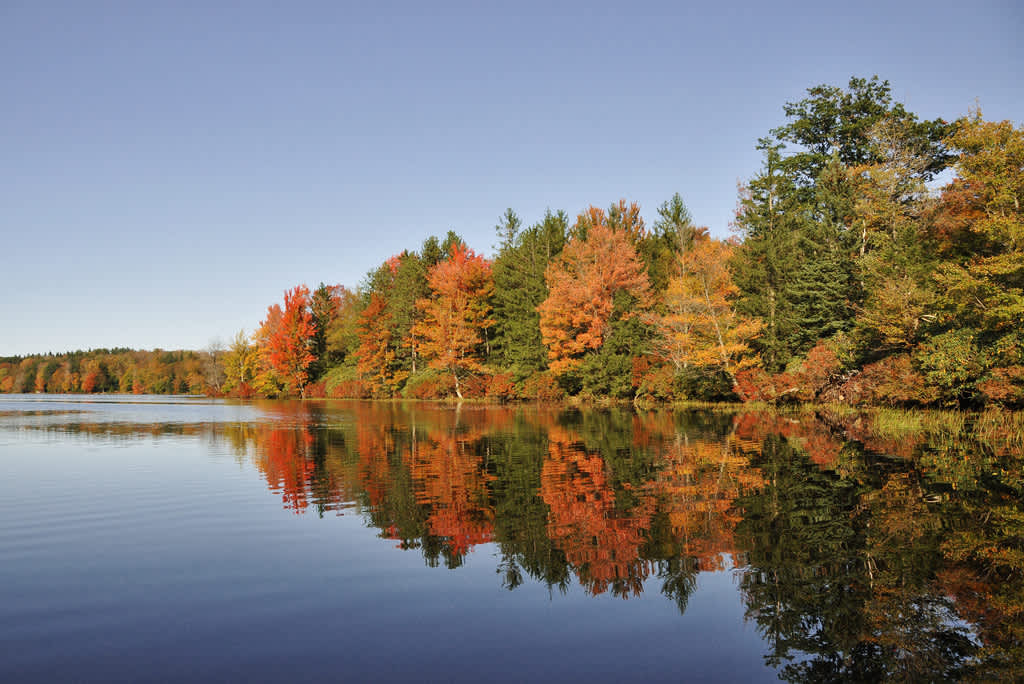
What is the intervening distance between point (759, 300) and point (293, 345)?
62331mm

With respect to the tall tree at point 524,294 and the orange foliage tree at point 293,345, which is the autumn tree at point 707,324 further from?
the orange foliage tree at point 293,345

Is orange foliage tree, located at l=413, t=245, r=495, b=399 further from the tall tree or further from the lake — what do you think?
the lake

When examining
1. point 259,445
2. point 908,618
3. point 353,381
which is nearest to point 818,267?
point 259,445

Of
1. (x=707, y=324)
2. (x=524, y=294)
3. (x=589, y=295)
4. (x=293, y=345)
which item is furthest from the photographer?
(x=293, y=345)

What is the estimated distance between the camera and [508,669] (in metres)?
5.81

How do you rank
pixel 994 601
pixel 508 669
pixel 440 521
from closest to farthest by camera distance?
pixel 508 669
pixel 994 601
pixel 440 521

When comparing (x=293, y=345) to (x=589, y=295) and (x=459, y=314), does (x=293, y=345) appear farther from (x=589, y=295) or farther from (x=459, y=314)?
(x=589, y=295)

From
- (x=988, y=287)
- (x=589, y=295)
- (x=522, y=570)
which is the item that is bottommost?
(x=522, y=570)

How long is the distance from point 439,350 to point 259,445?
41.2 meters

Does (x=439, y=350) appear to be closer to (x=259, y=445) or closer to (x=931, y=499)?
(x=259, y=445)

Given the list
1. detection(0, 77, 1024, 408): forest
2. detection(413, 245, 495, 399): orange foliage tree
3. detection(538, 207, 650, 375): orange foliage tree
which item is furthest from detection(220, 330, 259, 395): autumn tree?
detection(538, 207, 650, 375): orange foliage tree

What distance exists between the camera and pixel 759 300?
44.9m

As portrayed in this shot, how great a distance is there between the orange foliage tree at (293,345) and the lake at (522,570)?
66.9m

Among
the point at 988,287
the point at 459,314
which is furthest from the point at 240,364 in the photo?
the point at 988,287
